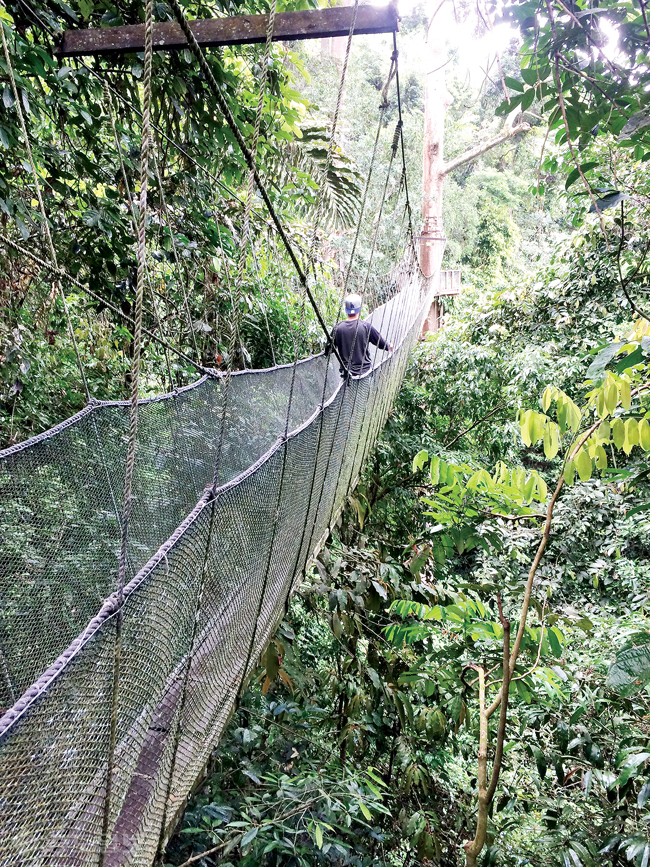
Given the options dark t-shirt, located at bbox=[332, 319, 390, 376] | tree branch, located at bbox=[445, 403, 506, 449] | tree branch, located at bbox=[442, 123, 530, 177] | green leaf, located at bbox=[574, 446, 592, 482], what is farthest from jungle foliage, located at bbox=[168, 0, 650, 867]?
tree branch, located at bbox=[442, 123, 530, 177]

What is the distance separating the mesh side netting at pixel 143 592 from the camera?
0.57 m

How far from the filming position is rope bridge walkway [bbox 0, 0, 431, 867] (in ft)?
1.87

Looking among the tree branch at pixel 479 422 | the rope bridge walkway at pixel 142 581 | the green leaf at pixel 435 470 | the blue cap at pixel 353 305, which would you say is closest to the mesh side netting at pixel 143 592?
the rope bridge walkway at pixel 142 581

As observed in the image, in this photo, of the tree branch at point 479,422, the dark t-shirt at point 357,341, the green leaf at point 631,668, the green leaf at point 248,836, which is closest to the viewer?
the green leaf at point 631,668

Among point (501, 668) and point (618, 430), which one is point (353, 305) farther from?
point (618, 430)

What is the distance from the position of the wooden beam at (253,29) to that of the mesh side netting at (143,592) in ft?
2.86

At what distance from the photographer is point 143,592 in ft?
2.28

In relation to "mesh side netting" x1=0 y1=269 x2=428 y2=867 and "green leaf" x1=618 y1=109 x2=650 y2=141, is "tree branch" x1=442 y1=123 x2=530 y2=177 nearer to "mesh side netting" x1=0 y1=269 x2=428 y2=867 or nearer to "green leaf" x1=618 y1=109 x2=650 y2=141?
"mesh side netting" x1=0 y1=269 x2=428 y2=867

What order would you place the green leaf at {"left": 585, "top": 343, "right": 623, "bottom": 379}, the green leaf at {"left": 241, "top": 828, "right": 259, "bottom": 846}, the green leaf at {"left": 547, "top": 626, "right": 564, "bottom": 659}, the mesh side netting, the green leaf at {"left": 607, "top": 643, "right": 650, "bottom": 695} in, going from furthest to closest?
1. the green leaf at {"left": 547, "top": 626, "right": 564, "bottom": 659}
2. the green leaf at {"left": 241, "top": 828, "right": 259, "bottom": 846}
3. the green leaf at {"left": 607, "top": 643, "right": 650, "bottom": 695}
4. the green leaf at {"left": 585, "top": 343, "right": 623, "bottom": 379}
5. the mesh side netting

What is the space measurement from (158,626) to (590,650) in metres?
2.16

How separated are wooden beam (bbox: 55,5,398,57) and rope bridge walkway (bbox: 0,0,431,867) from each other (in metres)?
0.07

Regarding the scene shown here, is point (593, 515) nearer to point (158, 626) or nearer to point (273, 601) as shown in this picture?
point (273, 601)

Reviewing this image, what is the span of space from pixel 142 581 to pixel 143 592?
16 mm

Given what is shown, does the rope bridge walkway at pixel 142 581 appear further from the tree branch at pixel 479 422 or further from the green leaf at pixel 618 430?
the tree branch at pixel 479 422
